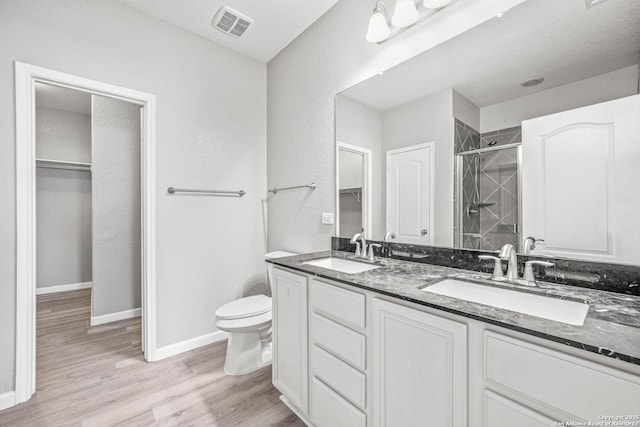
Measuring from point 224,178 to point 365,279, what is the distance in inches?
70.9

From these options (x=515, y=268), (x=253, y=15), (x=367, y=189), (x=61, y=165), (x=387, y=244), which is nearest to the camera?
(x=515, y=268)

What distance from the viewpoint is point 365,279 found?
3.95 feet

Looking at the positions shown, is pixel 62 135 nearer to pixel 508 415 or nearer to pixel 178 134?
pixel 178 134

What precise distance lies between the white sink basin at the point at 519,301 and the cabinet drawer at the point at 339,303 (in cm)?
28

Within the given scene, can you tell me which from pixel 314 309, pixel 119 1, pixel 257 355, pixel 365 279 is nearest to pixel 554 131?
pixel 365 279

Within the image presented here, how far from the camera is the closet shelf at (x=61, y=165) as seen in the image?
3625 mm

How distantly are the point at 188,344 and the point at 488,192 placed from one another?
2.45 metres

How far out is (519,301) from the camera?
104cm

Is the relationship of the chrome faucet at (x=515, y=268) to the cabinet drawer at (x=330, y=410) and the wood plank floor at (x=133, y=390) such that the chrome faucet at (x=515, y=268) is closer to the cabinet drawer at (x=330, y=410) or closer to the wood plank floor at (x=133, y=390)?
the cabinet drawer at (x=330, y=410)

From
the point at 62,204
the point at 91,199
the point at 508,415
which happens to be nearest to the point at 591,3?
the point at 508,415

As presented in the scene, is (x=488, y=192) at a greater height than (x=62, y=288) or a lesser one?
greater

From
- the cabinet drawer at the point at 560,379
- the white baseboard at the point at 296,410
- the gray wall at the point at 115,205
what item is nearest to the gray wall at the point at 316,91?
the white baseboard at the point at 296,410

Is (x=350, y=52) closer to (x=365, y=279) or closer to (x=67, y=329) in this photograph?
(x=365, y=279)

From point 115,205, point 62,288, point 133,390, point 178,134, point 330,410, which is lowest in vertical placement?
point 133,390
